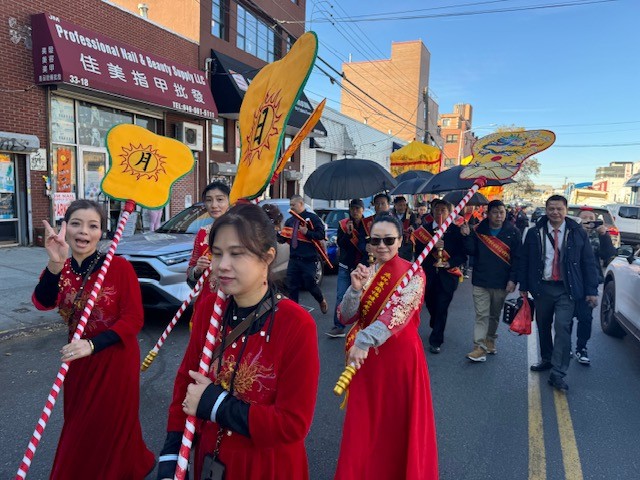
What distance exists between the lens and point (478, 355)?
5.16m

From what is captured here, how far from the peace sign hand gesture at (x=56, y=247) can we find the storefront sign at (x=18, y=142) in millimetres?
9243

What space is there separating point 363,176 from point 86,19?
9.83m

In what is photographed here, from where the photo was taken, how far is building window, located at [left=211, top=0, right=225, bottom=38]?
16.2 metres

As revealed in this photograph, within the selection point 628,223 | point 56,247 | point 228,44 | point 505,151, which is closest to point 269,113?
point 56,247

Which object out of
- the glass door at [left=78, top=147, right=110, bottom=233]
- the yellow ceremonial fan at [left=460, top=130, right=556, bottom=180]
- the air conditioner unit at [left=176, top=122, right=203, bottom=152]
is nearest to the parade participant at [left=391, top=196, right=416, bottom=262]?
the yellow ceremonial fan at [left=460, top=130, right=556, bottom=180]

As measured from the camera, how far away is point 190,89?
14195 mm

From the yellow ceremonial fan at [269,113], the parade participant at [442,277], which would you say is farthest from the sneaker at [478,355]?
Answer: the yellow ceremonial fan at [269,113]

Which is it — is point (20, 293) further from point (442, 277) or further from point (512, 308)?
point (512, 308)

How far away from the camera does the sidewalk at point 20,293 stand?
19.1 ft

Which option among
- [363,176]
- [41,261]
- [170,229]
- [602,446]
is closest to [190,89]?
[41,261]

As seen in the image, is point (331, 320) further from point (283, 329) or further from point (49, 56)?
point (49, 56)

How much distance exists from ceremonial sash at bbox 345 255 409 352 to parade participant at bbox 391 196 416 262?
3191 mm

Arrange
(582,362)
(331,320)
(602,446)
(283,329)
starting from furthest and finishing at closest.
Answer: (331,320) < (582,362) < (602,446) < (283,329)

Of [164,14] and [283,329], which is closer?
[283,329]
